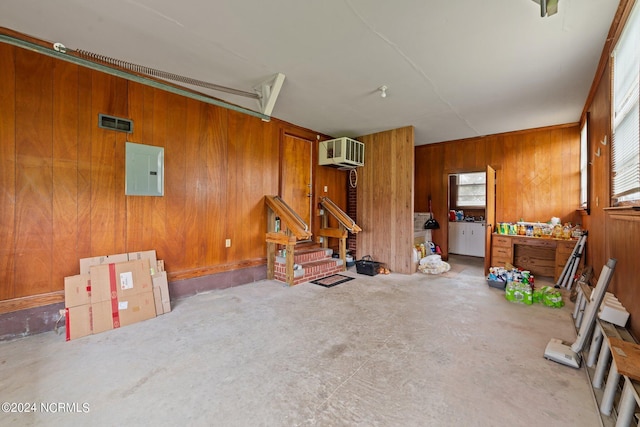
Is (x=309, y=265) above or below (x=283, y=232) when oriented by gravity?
below

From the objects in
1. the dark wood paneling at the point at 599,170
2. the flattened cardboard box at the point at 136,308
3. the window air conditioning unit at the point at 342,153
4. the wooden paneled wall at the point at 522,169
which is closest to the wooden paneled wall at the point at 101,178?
the flattened cardboard box at the point at 136,308

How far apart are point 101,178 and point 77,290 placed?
4.03 ft

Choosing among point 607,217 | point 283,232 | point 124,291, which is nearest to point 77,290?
point 124,291

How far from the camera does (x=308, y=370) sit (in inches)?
79.5

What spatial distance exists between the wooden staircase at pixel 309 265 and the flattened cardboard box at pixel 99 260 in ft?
7.04

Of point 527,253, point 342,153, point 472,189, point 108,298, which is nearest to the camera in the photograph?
point 108,298

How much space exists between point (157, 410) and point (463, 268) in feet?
18.7

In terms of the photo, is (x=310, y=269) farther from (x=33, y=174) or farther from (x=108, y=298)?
(x=33, y=174)

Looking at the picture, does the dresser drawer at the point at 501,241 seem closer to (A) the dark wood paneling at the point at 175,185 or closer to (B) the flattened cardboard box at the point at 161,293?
(A) the dark wood paneling at the point at 175,185

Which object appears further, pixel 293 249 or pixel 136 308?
pixel 293 249

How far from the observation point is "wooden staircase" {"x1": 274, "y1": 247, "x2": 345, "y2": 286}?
442 cm

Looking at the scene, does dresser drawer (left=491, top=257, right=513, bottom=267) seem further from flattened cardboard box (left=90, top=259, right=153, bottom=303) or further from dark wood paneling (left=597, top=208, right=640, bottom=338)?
flattened cardboard box (left=90, top=259, right=153, bottom=303)

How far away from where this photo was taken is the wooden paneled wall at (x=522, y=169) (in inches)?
195

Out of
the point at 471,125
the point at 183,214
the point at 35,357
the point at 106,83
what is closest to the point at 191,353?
the point at 35,357
